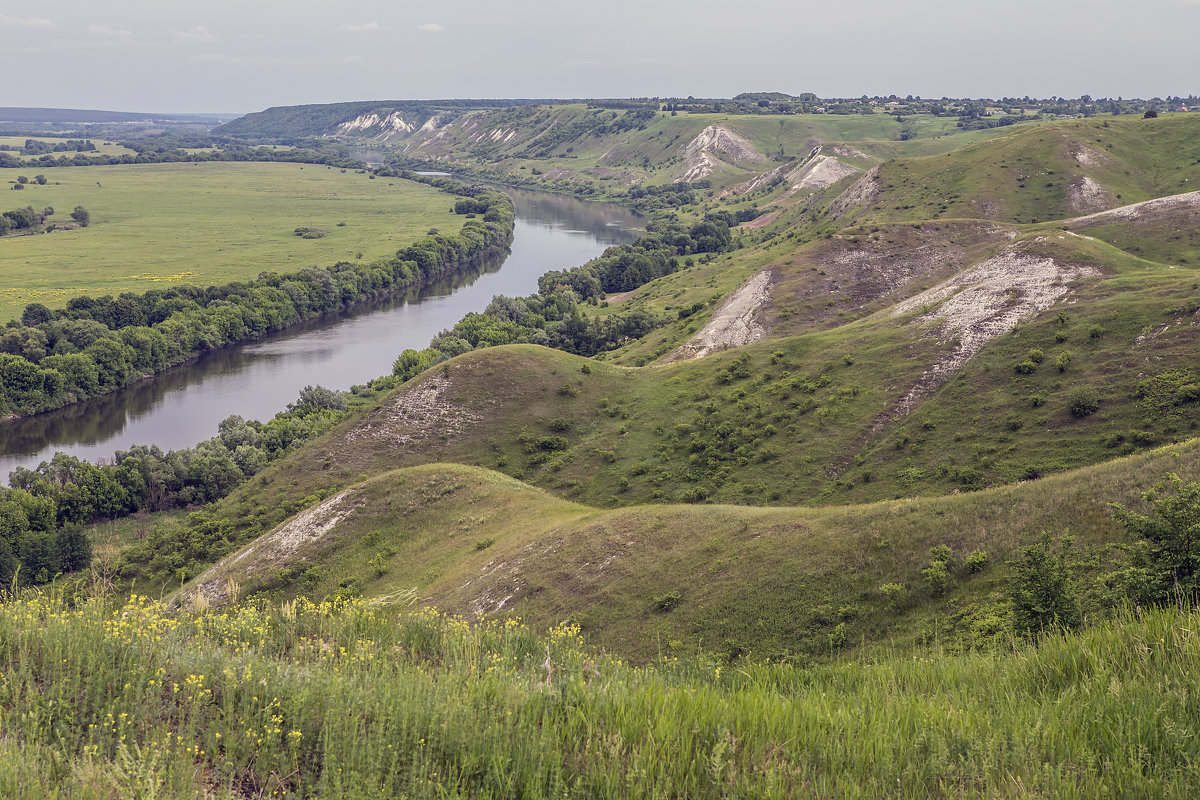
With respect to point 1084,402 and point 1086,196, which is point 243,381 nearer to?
point 1084,402

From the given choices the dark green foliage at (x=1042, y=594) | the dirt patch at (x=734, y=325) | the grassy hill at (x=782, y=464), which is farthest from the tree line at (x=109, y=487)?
the dark green foliage at (x=1042, y=594)

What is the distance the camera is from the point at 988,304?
2128 inches

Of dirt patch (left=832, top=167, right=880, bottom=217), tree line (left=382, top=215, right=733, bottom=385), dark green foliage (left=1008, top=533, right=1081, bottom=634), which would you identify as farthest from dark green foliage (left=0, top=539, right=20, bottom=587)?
dirt patch (left=832, top=167, right=880, bottom=217)

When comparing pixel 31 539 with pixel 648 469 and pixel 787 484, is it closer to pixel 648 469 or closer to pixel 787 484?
pixel 648 469

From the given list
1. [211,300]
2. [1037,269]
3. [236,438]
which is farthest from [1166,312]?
[211,300]

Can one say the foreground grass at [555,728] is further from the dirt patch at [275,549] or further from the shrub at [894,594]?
the dirt patch at [275,549]

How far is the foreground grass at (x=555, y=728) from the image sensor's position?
24.6 feet

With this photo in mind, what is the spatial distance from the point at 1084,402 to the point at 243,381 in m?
112

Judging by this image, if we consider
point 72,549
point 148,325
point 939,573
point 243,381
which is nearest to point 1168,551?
point 939,573

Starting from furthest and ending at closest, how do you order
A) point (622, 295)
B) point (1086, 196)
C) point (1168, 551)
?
point (622, 295) → point (1086, 196) → point (1168, 551)

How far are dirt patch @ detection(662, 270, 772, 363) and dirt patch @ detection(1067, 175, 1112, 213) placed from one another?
59.0 metres

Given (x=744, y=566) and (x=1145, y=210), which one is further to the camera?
(x=1145, y=210)

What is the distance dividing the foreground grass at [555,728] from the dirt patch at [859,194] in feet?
458

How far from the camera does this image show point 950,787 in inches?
294
